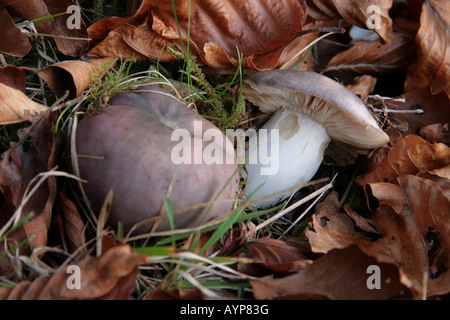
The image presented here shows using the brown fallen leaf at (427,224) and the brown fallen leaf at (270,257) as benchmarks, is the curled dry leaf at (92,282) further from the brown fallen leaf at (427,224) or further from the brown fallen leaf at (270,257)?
the brown fallen leaf at (427,224)

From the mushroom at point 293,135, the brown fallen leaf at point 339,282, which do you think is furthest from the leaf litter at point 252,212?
the mushroom at point 293,135

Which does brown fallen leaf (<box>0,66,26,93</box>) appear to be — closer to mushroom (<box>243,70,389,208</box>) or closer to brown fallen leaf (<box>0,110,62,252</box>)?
brown fallen leaf (<box>0,110,62,252</box>)

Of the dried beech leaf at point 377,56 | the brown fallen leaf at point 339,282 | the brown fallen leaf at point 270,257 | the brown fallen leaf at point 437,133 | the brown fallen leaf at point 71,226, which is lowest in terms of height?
the brown fallen leaf at point 437,133

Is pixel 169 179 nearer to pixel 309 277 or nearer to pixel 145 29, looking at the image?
pixel 309 277

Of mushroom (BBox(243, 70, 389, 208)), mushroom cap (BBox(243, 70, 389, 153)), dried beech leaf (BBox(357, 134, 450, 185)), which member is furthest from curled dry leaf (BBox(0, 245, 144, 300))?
dried beech leaf (BBox(357, 134, 450, 185))

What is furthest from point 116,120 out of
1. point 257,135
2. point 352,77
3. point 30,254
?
point 352,77

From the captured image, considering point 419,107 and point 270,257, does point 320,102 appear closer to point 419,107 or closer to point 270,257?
point 270,257
